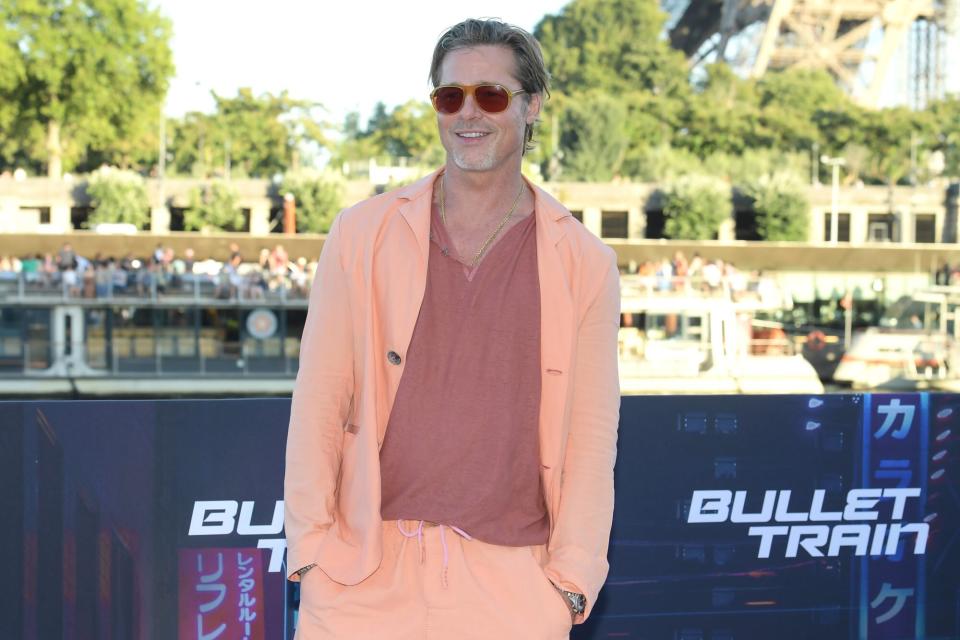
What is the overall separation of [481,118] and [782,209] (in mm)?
51523

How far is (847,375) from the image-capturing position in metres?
34.8

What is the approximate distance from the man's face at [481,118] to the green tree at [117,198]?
161ft

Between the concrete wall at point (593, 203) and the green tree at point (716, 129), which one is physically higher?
the green tree at point (716, 129)

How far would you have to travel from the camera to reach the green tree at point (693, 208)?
52500 mm

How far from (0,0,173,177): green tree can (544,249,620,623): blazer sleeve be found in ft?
188

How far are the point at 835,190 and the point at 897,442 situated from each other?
5153 cm

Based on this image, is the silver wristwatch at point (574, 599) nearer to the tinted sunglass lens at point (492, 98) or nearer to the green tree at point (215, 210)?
the tinted sunglass lens at point (492, 98)

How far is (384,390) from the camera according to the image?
2914 mm

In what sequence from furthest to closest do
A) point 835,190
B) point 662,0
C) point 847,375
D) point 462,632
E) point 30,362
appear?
point 662,0 → point 835,190 → point 847,375 → point 30,362 → point 462,632

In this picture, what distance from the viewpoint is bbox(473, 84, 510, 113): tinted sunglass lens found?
2.92m

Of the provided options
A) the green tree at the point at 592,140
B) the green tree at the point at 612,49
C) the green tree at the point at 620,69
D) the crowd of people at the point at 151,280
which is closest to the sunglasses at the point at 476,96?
the crowd of people at the point at 151,280

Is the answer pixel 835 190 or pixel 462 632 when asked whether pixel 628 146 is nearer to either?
pixel 835 190

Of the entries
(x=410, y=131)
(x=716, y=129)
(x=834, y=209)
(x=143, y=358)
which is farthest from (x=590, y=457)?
(x=410, y=131)

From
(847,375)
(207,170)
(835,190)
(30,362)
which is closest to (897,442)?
(30,362)
